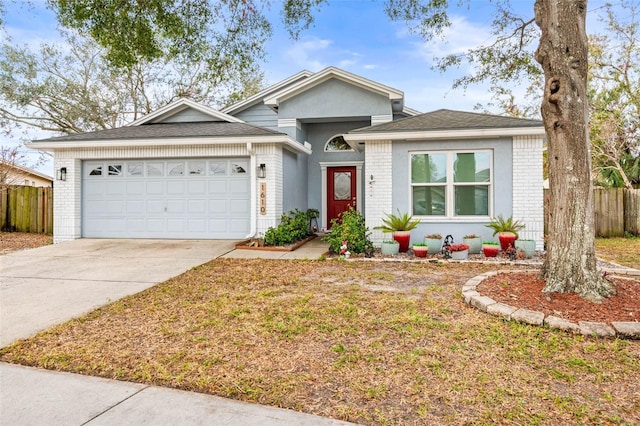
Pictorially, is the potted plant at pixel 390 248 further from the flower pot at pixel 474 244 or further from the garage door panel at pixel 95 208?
the garage door panel at pixel 95 208

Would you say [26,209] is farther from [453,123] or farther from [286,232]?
[453,123]

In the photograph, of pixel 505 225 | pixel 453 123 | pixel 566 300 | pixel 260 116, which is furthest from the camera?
pixel 260 116

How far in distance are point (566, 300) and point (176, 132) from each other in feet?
33.1

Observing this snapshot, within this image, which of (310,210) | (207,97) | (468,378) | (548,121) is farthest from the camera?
(207,97)

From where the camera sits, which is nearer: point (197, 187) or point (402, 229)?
point (402, 229)

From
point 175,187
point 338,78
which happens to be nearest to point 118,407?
point 175,187

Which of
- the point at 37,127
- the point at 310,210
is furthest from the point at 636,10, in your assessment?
the point at 37,127

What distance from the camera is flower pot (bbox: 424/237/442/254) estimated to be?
875cm

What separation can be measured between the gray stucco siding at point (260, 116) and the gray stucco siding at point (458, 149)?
236 inches

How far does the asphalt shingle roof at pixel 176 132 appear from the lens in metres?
10.4

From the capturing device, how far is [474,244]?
28.6ft

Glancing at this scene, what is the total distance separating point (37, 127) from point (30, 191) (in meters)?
9.31

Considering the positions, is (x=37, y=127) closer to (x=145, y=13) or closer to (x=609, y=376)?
(x=145, y=13)

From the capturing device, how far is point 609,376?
296 centimetres
